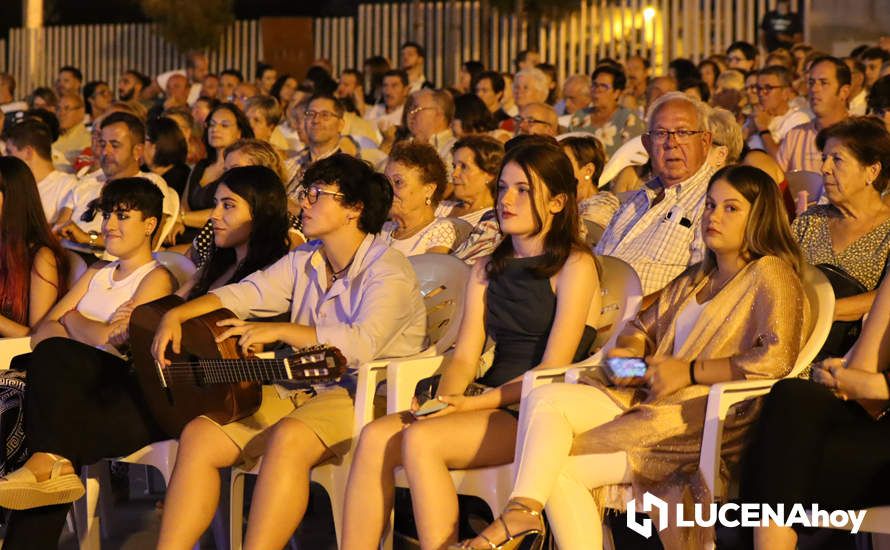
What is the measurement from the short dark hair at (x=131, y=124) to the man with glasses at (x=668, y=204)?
3097mm

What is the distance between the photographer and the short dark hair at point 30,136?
25.9 ft

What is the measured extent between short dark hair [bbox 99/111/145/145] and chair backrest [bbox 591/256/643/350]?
12.4 feet

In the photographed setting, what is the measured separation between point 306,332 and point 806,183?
2.52m

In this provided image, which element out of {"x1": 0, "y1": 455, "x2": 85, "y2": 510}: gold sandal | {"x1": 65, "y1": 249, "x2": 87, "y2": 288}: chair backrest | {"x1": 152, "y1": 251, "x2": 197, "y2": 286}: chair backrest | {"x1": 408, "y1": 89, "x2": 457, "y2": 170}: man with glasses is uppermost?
{"x1": 408, "y1": 89, "x2": 457, "y2": 170}: man with glasses

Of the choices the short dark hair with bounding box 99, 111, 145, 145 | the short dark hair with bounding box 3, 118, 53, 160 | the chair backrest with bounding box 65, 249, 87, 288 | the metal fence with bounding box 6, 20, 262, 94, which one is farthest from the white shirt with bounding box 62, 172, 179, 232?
the metal fence with bounding box 6, 20, 262, 94

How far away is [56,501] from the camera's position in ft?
14.5

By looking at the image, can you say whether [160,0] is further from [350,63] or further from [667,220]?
[667,220]

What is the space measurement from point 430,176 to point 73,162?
17.8 ft

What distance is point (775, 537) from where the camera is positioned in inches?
137

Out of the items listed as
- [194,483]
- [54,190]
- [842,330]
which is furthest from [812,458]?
[54,190]

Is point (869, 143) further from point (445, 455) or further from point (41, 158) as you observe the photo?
point (41, 158)

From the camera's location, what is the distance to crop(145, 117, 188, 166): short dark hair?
7.93 m

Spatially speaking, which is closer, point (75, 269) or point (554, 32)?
point (75, 269)

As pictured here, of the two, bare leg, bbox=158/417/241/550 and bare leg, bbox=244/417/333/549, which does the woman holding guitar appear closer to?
bare leg, bbox=158/417/241/550
